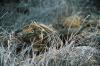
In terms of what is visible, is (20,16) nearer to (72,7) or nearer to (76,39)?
(72,7)

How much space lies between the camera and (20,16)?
7.65 meters

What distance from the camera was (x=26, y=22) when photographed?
23.2 feet

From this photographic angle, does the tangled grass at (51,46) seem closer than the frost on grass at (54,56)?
No

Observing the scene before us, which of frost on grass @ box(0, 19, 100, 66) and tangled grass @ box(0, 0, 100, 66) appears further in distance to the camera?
tangled grass @ box(0, 0, 100, 66)

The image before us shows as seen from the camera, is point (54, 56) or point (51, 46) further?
point (51, 46)

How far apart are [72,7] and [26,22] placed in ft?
6.40

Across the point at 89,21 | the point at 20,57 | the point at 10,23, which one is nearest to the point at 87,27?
the point at 89,21

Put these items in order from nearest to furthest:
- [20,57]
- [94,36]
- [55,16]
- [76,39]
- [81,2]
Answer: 1. [20,57]
2. [76,39]
3. [94,36]
4. [55,16]
5. [81,2]

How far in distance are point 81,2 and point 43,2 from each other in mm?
1238

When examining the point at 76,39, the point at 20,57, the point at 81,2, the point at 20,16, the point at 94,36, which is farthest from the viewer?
the point at 81,2

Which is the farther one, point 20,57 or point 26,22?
point 26,22

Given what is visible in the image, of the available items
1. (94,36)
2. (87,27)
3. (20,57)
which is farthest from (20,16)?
(20,57)

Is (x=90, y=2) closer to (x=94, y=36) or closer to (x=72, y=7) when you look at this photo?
(x=72, y=7)

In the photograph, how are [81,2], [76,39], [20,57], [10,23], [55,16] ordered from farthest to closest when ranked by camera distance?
1. [81,2]
2. [55,16]
3. [10,23]
4. [76,39]
5. [20,57]
